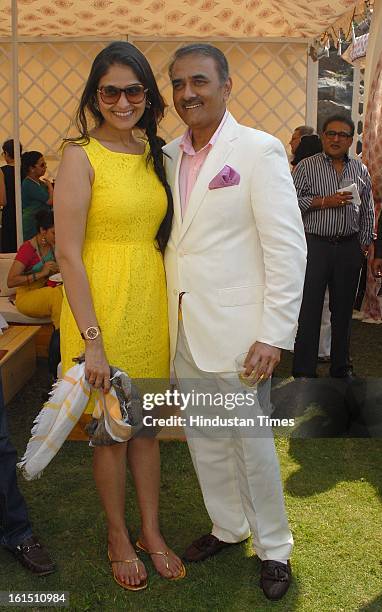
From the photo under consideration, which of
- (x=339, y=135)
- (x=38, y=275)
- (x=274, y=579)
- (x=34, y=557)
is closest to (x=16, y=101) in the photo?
(x=38, y=275)

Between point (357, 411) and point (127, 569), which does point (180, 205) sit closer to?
point (127, 569)

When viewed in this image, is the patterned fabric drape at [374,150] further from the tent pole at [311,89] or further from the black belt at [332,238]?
the tent pole at [311,89]

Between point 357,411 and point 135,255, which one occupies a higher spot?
point 135,255

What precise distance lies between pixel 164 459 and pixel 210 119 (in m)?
1.59

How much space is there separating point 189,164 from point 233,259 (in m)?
0.31

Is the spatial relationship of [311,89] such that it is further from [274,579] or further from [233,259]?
[274,579]

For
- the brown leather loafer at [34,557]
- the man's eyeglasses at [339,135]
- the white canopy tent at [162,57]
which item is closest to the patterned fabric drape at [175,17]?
the white canopy tent at [162,57]

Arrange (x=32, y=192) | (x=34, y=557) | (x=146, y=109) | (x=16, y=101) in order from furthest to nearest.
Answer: (x=32, y=192) → (x=16, y=101) → (x=34, y=557) → (x=146, y=109)

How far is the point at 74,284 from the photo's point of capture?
6.48 ft

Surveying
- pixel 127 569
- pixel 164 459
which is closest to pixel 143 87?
pixel 127 569

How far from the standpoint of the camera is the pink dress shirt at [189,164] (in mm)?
2020

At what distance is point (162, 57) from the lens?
8.03m

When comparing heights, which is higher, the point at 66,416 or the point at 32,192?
the point at 32,192

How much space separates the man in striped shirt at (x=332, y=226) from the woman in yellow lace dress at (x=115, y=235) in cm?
196
